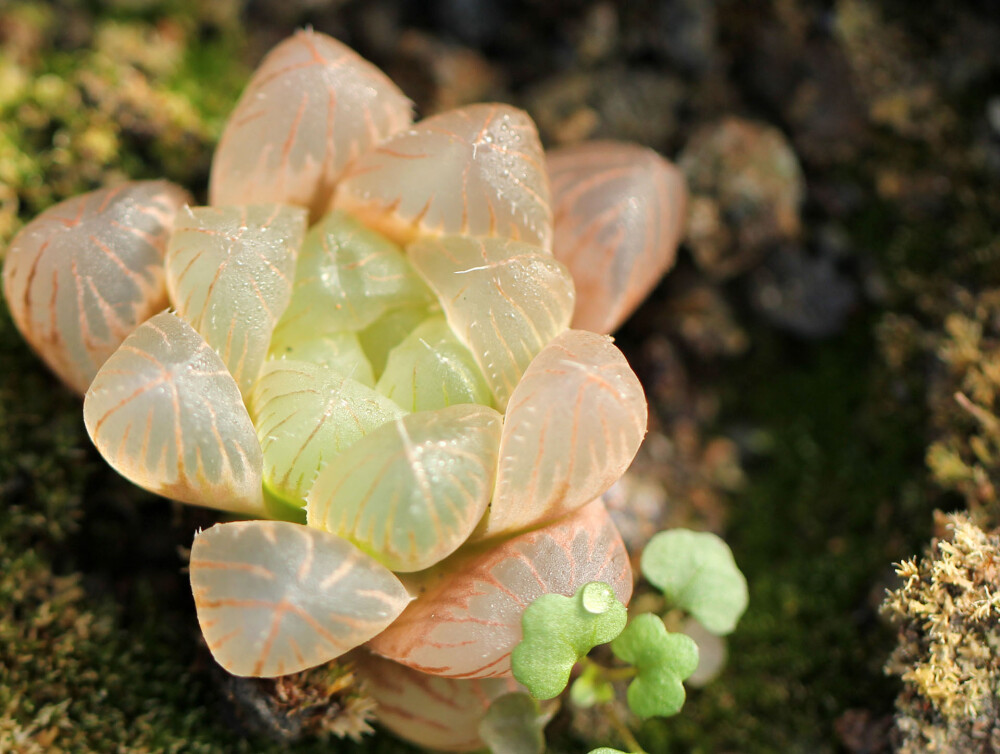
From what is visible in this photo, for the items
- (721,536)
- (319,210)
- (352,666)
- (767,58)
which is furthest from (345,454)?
(767,58)

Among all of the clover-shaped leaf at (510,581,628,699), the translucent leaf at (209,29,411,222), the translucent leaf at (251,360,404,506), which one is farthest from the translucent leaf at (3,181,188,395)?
the clover-shaped leaf at (510,581,628,699)

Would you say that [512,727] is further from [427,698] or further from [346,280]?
[346,280]

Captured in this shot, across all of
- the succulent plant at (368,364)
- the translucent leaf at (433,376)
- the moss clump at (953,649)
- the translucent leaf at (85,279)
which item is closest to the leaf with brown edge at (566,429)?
the succulent plant at (368,364)

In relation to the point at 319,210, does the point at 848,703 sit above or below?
below

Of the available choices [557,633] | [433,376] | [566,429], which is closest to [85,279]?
[433,376]

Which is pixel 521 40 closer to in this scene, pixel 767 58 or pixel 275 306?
pixel 767 58

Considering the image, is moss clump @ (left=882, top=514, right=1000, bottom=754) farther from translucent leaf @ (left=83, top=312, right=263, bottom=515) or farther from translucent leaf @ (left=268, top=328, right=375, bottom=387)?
translucent leaf @ (left=83, top=312, right=263, bottom=515)
